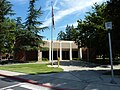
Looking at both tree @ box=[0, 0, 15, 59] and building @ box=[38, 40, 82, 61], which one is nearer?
tree @ box=[0, 0, 15, 59]

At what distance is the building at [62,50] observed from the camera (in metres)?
54.9

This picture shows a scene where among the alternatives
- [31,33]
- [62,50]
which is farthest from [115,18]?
[62,50]

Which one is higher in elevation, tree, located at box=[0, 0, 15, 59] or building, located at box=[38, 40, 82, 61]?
tree, located at box=[0, 0, 15, 59]

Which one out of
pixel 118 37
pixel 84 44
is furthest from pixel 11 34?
pixel 118 37

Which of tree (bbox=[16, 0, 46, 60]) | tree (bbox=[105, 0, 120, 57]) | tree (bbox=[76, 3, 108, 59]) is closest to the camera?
tree (bbox=[105, 0, 120, 57])

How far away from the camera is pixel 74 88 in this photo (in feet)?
40.8

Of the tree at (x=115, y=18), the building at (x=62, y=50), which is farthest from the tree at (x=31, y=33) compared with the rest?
the tree at (x=115, y=18)

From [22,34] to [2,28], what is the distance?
472 cm

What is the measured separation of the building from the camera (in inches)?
2162

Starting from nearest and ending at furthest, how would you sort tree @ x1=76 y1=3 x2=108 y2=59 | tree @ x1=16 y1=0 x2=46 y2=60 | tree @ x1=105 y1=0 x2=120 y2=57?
1. tree @ x1=105 y1=0 x2=120 y2=57
2. tree @ x1=76 y1=3 x2=108 y2=59
3. tree @ x1=16 y1=0 x2=46 y2=60

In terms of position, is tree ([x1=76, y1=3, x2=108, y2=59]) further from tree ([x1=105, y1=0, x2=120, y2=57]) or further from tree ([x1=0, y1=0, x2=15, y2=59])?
tree ([x1=105, y1=0, x2=120, y2=57])

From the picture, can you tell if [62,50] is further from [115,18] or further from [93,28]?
[115,18]

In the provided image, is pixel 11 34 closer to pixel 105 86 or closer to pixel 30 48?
pixel 30 48

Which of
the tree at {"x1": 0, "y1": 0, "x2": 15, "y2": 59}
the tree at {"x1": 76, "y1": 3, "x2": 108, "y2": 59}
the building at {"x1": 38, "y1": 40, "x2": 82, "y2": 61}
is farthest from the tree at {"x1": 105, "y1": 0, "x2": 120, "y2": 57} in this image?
the building at {"x1": 38, "y1": 40, "x2": 82, "y2": 61}
